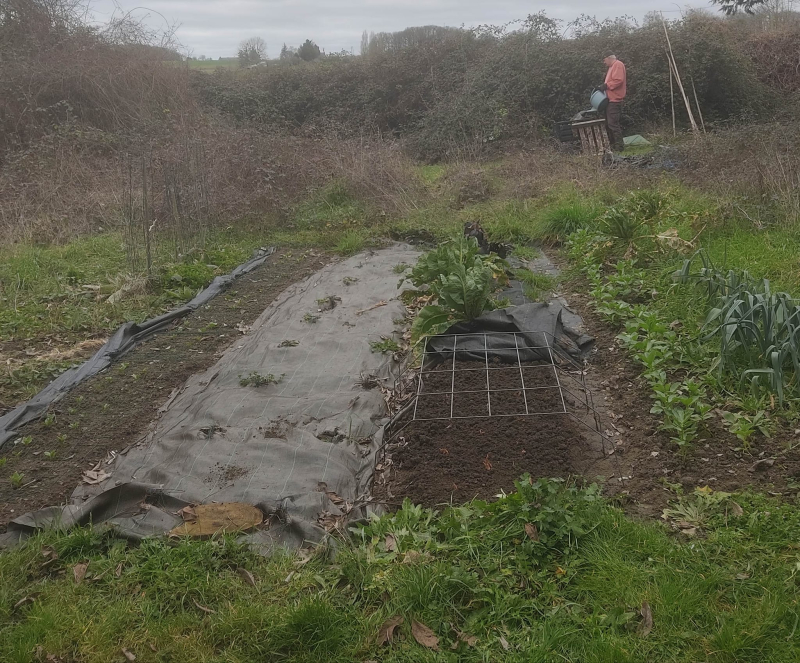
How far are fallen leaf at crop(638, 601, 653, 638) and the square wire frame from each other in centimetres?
131

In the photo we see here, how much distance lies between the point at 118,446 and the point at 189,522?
1.11m

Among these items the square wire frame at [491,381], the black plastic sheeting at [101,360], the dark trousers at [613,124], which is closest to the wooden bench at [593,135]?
the dark trousers at [613,124]

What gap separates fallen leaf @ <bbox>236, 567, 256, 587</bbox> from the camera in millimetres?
2656

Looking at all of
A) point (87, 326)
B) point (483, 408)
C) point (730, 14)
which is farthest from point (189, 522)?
point (730, 14)

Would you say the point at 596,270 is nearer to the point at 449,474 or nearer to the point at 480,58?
the point at 449,474

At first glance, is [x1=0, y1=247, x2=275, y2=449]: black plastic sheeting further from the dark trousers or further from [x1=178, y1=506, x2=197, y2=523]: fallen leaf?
the dark trousers

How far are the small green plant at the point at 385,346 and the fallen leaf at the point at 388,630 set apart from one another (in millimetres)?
2668

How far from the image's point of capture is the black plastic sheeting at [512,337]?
454cm

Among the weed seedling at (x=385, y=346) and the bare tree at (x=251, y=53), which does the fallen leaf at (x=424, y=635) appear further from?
the bare tree at (x=251, y=53)

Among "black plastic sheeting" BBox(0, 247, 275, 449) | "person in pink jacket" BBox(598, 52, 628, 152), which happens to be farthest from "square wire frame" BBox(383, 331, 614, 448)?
"person in pink jacket" BBox(598, 52, 628, 152)

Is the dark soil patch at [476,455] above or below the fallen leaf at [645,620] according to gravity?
above

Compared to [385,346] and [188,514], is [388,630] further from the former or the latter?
[385,346]

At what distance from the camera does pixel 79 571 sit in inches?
108

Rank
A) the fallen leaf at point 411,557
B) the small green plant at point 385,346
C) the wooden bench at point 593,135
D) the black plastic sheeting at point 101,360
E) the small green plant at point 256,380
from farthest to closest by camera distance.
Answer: the wooden bench at point 593,135 → the small green plant at point 385,346 → the small green plant at point 256,380 → the black plastic sheeting at point 101,360 → the fallen leaf at point 411,557
